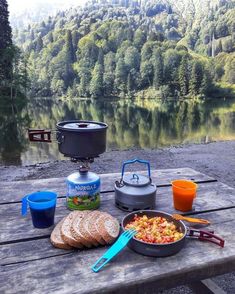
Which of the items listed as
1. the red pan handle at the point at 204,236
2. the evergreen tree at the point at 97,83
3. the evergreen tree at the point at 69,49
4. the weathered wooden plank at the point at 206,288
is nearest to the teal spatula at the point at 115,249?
the red pan handle at the point at 204,236

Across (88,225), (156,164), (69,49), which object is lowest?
(156,164)

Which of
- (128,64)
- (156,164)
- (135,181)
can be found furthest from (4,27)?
(135,181)

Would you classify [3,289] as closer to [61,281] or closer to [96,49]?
[61,281]

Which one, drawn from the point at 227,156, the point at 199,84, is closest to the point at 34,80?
the point at 199,84

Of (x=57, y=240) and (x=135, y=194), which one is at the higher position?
(x=135, y=194)

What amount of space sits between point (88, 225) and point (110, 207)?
0.50 m

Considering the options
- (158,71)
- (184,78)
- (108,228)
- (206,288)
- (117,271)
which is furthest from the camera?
(158,71)

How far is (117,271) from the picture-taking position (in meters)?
1.52

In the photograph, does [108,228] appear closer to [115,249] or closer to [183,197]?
[115,249]

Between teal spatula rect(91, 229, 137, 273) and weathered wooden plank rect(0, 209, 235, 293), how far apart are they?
0.03m

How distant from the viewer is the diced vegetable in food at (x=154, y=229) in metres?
1.70

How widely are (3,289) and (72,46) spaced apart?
10262 centimetres

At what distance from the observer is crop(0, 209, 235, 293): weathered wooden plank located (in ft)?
4.63

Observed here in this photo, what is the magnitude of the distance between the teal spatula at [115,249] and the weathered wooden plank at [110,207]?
38 centimetres
